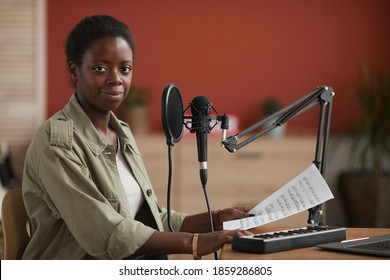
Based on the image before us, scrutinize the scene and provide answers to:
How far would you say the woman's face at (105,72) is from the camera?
1909mm

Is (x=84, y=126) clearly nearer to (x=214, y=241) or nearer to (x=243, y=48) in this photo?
(x=214, y=241)

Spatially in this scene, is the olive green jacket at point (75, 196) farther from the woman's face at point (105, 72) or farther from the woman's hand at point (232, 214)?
the woman's hand at point (232, 214)

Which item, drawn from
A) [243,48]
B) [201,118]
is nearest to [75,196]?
[201,118]

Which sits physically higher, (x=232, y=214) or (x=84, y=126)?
(x=84, y=126)

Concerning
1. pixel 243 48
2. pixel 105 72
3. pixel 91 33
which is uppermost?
pixel 243 48

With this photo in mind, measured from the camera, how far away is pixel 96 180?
187cm

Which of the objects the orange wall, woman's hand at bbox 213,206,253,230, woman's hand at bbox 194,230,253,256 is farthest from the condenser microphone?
the orange wall

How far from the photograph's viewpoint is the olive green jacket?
171 centimetres

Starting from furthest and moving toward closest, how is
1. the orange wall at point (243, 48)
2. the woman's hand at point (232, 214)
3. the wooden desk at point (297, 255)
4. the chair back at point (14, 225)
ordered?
the orange wall at point (243, 48), the woman's hand at point (232, 214), the chair back at point (14, 225), the wooden desk at point (297, 255)

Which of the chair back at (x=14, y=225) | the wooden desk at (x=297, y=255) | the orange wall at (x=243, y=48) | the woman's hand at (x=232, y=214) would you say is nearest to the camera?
the wooden desk at (x=297, y=255)

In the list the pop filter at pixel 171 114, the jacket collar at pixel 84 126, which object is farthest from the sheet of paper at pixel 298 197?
the jacket collar at pixel 84 126

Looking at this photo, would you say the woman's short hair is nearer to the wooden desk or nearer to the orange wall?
the wooden desk

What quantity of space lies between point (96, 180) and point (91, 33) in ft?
1.34

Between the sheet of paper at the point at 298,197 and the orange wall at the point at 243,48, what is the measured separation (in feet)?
11.8
